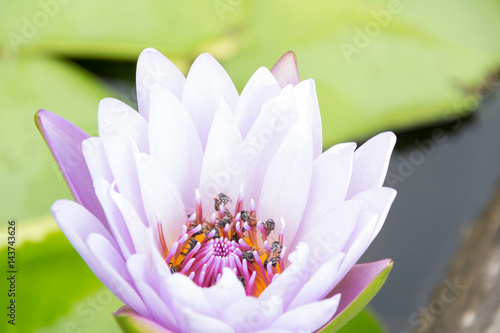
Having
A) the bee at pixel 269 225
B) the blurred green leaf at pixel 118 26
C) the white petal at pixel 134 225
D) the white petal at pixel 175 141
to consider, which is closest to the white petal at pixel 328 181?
the bee at pixel 269 225

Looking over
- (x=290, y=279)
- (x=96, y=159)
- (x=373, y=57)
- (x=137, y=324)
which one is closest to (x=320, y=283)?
(x=290, y=279)

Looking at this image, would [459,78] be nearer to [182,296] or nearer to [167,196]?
[167,196]

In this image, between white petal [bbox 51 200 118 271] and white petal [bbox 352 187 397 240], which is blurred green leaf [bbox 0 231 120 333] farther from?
white petal [bbox 352 187 397 240]

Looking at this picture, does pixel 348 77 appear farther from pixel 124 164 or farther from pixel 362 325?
pixel 124 164

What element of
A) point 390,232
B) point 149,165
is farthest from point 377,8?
point 149,165

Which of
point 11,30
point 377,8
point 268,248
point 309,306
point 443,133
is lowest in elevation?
point 309,306

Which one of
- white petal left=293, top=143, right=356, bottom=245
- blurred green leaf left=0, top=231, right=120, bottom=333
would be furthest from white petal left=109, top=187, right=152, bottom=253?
blurred green leaf left=0, top=231, right=120, bottom=333

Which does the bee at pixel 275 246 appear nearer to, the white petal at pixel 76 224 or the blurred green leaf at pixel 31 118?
the white petal at pixel 76 224
